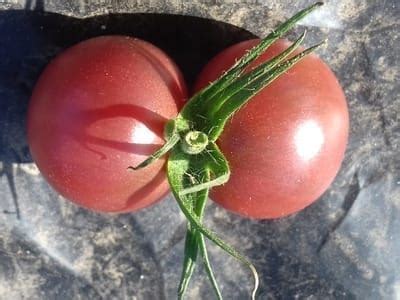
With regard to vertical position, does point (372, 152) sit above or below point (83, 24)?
below

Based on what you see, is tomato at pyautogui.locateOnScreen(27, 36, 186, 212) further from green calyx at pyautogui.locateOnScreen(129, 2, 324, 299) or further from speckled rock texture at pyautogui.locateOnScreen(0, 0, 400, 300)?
speckled rock texture at pyautogui.locateOnScreen(0, 0, 400, 300)

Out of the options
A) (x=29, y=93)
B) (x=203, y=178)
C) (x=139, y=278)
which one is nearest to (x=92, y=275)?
(x=139, y=278)

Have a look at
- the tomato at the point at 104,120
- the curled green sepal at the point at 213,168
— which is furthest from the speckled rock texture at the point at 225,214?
the curled green sepal at the point at 213,168

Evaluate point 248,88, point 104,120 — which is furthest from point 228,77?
point 104,120

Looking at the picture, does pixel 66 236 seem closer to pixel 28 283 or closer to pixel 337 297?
pixel 28 283

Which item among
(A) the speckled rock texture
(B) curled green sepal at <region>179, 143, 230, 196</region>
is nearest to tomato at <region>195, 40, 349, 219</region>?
(B) curled green sepal at <region>179, 143, 230, 196</region>

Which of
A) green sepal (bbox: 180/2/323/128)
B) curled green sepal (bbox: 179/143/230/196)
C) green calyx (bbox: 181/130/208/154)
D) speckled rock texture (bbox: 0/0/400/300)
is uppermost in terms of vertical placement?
green sepal (bbox: 180/2/323/128)
